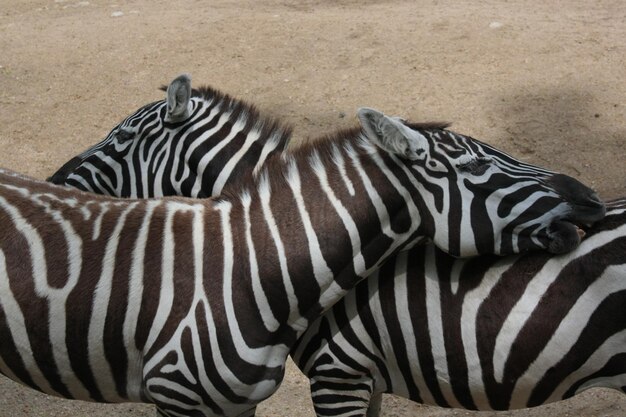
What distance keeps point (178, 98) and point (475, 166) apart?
85.7 inches

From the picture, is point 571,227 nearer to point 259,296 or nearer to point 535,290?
point 535,290

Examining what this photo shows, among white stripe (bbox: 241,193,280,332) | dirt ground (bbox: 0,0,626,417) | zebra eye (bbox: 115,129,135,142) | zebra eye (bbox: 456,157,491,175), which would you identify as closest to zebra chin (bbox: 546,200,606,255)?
zebra eye (bbox: 456,157,491,175)

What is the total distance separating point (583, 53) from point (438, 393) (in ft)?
21.3

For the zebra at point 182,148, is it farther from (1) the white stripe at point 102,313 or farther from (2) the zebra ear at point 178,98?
(1) the white stripe at point 102,313

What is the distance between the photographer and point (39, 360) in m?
3.80

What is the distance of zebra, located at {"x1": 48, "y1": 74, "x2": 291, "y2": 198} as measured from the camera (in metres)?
4.83

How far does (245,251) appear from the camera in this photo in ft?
12.1

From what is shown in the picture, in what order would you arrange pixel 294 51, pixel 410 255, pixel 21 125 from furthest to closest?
pixel 294 51
pixel 21 125
pixel 410 255

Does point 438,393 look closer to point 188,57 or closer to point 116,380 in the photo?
point 116,380

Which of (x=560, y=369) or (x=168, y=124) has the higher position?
(x=168, y=124)

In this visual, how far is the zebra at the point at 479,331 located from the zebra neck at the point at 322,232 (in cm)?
20

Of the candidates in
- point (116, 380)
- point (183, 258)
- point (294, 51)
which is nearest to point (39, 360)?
point (116, 380)

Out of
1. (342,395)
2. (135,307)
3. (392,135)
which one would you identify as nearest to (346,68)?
(392,135)

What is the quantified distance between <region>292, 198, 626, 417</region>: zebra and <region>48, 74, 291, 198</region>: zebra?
4.54 feet
